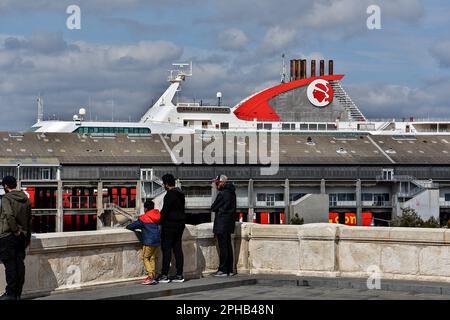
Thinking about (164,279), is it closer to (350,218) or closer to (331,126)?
(350,218)

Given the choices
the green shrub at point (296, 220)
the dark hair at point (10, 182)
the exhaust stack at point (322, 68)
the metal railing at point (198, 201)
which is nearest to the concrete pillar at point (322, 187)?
the metal railing at point (198, 201)

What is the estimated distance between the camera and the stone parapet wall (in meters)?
14.3

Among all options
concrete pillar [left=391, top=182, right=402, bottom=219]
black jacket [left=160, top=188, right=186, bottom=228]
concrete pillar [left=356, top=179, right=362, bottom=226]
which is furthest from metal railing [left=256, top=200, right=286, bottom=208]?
black jacket [left=160, top=188, right=186, bottom=228]

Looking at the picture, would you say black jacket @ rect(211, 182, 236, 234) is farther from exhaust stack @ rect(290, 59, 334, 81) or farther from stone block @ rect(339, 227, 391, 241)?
exhaust stack @ rect(290, 59, 334, 81)

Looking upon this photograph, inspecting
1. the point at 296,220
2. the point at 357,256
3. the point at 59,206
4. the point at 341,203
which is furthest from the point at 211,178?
the point at 357,256

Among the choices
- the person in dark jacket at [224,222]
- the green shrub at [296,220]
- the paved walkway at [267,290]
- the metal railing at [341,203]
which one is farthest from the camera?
the metal railing at [341,203]

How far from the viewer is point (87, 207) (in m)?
99.4

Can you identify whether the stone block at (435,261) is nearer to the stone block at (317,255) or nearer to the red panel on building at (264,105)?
the stone block at (317,255)

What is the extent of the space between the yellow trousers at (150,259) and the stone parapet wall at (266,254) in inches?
9.5

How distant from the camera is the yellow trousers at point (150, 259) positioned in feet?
50.7

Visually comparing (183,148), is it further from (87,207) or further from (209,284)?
(209,284)

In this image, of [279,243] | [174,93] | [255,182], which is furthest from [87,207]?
[279,243]

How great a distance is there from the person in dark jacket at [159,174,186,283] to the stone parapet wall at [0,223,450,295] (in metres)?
0.43

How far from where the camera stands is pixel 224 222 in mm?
16688
